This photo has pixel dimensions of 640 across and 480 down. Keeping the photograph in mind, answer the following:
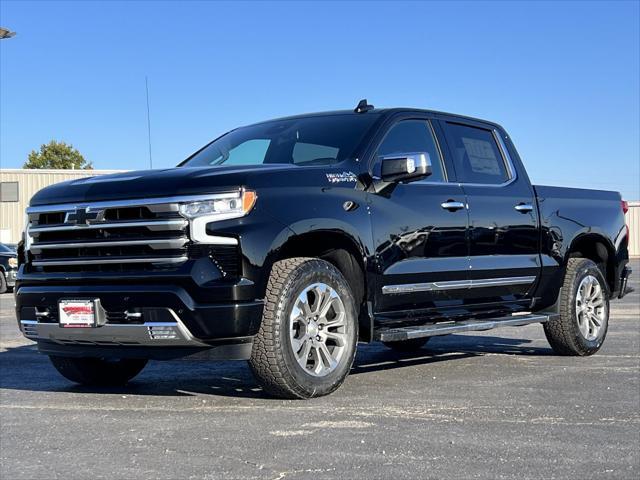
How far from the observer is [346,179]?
6230mm

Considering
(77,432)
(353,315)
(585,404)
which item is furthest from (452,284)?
(77,432)

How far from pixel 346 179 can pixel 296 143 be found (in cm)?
88

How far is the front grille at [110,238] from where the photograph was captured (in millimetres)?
5445

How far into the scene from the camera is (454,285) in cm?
699

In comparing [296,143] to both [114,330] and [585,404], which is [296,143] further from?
[585,404]

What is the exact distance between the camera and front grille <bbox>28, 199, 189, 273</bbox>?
17.9 feet

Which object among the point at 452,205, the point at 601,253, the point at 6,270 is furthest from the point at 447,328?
the point at 6,270

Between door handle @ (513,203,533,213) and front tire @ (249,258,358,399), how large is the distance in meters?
2.26

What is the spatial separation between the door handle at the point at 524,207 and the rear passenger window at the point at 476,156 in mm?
263

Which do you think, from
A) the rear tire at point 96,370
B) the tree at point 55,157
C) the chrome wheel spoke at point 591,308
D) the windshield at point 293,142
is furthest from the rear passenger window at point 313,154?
the tree at point 55,157

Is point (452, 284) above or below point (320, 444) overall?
above

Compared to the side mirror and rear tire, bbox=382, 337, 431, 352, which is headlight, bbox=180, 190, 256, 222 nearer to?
the side mirror

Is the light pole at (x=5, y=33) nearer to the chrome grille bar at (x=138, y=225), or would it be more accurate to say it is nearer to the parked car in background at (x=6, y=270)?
the parked car in background at (x=6, y=270)

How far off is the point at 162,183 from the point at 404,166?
166 cm
